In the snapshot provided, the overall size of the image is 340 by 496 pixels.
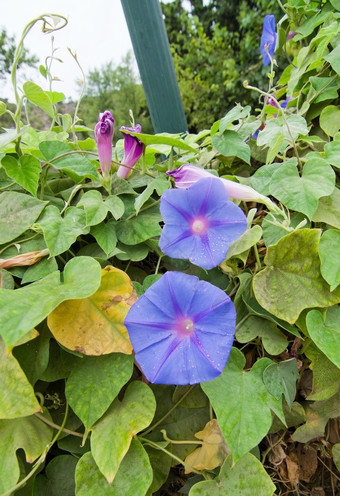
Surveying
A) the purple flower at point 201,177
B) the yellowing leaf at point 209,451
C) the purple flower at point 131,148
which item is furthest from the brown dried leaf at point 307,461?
the purple flower at point 131,148

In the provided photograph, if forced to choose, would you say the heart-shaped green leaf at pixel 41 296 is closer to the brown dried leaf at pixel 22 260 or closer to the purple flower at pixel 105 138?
the brown dried leaf at pixel 22 260

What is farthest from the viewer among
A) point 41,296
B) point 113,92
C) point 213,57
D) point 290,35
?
point 113,92

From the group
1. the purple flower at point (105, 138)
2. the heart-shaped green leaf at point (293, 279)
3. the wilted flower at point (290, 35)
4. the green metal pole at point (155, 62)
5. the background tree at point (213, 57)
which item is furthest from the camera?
the background tree at point (213, 57)

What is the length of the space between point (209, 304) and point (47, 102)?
41 centimetres

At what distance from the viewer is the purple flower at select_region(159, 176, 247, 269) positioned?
46 centimetres

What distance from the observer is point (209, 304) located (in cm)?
42

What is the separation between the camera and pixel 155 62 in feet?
4.25

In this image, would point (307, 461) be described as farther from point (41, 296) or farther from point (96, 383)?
point (41, 296)

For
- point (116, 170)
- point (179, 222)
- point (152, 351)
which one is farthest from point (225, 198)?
point (116, 170)

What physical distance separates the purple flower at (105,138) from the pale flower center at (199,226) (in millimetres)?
212

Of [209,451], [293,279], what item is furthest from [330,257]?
[209,451]

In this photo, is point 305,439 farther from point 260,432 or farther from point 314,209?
point 314,209

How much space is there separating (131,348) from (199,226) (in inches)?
6.4

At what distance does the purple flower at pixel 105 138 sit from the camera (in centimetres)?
62
